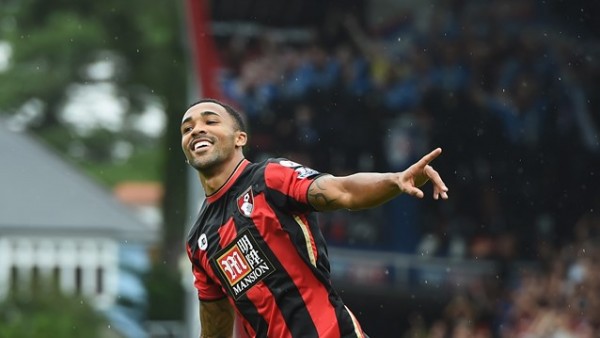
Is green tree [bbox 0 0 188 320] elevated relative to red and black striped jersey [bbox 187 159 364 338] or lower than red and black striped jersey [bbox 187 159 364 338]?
lower

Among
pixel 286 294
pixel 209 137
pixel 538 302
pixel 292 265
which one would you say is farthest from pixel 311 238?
pixel 538 302

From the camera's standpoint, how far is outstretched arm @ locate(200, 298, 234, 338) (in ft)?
25.9

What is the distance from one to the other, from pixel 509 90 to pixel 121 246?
28957mm

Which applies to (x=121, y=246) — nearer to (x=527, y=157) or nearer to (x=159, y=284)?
(x=159, y=284)

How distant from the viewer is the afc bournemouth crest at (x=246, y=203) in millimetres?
7406

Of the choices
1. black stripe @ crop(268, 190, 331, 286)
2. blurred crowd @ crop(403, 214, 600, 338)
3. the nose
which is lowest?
blurred crowd @ crop(403, 214, 600, 338)

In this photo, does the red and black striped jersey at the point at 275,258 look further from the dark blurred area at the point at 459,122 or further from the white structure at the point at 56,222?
the white structure at the point at 56,222

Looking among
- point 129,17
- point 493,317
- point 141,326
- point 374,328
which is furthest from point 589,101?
point 129,17

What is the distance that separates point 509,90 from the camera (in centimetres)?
1836

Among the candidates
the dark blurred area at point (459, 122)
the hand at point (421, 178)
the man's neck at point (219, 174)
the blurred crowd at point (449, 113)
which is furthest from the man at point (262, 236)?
the blurred crowd at point (449, 113)

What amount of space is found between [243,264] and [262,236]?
17 centimetres

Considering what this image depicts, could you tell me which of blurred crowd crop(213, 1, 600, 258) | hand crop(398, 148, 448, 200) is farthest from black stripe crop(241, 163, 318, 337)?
blurred crowd crop(213, 1, 600, 258)

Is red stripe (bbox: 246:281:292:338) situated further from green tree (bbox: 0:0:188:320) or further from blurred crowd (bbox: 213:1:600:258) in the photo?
green tree (bbox: 0:0:188:320)

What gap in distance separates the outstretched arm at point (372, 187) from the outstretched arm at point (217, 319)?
98cm
